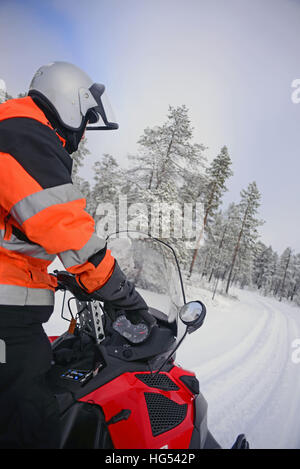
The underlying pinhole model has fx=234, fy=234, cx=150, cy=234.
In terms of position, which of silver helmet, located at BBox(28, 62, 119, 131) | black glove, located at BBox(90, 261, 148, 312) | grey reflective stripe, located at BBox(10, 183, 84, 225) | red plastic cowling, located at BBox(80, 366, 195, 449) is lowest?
red plastic cowling, located at BBox(80, 366, 195, 449)

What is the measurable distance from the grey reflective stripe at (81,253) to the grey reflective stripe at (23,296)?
0.29m

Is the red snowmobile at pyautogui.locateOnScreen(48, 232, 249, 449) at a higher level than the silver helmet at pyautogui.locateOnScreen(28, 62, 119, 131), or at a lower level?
lower

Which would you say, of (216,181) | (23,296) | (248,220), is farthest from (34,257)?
(248,220)

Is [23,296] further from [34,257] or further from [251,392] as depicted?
[251,392]

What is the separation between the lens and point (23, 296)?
1251 mm

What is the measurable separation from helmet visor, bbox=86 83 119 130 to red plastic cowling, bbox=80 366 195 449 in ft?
6.19

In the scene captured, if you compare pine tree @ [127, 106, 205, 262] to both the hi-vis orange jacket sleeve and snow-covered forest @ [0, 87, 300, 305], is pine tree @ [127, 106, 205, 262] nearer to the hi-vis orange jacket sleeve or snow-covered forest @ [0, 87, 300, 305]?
snow-covered forest @ [0, 87, 300, 305]

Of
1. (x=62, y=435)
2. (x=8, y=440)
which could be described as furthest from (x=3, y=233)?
(x=62, y=435)

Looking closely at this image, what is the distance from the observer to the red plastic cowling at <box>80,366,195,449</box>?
1402 mm

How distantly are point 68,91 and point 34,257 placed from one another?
3.55 feet

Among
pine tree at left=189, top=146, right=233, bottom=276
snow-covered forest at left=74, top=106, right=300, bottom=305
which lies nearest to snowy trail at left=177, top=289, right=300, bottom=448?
snow-covered forest at left=74, top=106, right=300, bottom=305

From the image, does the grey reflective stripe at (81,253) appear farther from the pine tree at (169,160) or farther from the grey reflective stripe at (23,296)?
the pine tree at (169,160)

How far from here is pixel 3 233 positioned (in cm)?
123

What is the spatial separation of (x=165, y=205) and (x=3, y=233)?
1000cm
